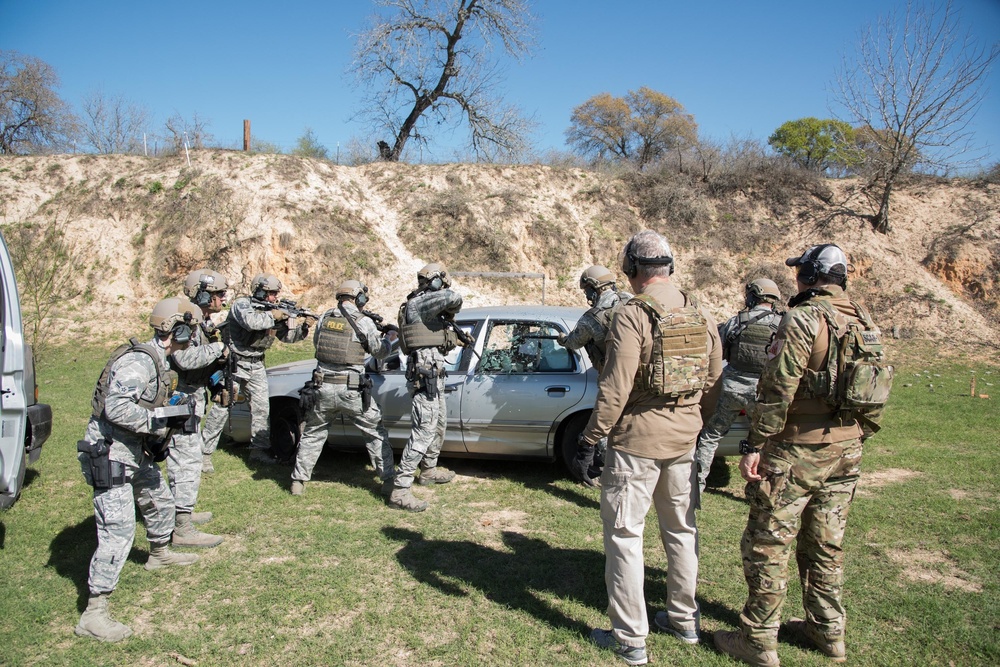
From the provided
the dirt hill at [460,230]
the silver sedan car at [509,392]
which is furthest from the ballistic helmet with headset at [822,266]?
the dirt hill at [460,230]

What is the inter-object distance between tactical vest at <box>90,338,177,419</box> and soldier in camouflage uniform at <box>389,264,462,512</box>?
1900 mm

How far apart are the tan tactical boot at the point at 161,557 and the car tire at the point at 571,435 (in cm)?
299

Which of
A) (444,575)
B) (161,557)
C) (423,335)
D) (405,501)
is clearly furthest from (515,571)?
(161,557)

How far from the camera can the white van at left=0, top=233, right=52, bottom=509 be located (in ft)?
13.3

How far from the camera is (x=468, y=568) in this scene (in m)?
4.00

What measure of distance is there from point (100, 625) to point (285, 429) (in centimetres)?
294

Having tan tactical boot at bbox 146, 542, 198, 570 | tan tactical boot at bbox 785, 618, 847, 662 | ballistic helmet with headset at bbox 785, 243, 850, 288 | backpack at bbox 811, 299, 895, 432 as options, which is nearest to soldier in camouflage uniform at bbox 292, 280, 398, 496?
tan tactical boot at bbox 146, 542, 198, 570

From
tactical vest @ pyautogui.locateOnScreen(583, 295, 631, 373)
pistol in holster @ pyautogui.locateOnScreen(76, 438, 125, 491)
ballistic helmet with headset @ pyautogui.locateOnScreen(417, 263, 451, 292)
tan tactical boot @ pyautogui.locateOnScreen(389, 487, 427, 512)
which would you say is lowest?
tan tactical boot @ pyautogui.locateOnScreen(389, 487, 427, 512)

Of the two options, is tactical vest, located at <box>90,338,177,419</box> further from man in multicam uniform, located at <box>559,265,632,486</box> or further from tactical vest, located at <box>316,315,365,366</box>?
man in multicam uniform, located at <box>559,265,632,486</box>

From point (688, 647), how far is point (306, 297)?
12.9 meters

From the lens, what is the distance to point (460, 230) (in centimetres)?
1638

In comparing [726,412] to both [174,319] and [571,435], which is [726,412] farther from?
[174,319]

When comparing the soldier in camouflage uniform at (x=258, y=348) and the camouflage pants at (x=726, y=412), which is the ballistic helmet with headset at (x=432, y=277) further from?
the camouflage pants at (x=726, y=412)

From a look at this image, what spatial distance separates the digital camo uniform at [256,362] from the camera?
5898 millimetres
